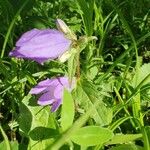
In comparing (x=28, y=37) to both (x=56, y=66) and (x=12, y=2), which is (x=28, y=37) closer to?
(x=56, y=66)

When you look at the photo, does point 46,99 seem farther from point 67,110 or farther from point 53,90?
point 67,110

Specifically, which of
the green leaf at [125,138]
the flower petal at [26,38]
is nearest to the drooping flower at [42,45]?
the flower petal at [26,38]

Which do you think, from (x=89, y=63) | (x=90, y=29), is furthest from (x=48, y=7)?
(x=90, y=29)

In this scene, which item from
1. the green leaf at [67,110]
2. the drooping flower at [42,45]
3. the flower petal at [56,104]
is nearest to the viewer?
the green leaf at [67,110]

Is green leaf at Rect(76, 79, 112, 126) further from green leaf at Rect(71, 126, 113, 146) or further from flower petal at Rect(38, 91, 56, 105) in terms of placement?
green leaf at Rect(71, 126, 113, 146)

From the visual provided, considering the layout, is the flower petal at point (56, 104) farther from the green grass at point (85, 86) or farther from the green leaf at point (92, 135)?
the green leaf at point (92, 135)

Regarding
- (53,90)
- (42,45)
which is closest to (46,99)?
(53,90)
